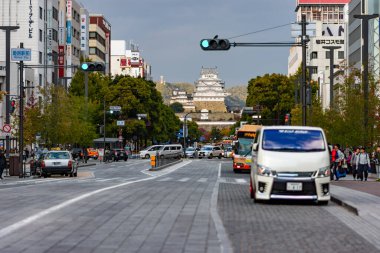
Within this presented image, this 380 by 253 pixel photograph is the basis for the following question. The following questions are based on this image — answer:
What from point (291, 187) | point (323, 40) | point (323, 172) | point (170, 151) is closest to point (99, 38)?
point (323, 40)

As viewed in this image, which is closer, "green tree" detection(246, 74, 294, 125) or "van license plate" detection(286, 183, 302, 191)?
"van license plate" detection(286, 183, 302, 191)

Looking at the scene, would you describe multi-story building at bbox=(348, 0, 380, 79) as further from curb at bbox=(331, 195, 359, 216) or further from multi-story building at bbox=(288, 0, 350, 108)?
curb at bbox=(331, 195, 359, 216)

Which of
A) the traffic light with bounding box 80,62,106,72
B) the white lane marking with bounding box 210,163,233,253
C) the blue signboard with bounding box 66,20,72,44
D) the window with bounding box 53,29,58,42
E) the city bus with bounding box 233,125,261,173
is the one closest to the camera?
the white lane marking with bounding box 210,163,233,253

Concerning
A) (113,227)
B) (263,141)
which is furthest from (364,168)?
(113,227)

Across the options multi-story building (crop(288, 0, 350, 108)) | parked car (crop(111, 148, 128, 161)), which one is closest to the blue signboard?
parked car (crop(111, 148, 128, 161))

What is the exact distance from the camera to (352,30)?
9294cm

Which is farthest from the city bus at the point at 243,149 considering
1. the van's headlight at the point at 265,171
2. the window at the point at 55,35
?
the window at the point at 55,35

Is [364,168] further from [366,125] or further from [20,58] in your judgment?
[20,58]

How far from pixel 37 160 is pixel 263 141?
26774 millimetres

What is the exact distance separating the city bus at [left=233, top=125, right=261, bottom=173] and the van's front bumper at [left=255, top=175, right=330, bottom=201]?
3237cm

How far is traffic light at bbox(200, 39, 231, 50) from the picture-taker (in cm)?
2975

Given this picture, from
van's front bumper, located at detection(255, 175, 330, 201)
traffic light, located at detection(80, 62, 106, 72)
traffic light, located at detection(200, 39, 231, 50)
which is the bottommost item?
van's front bumper, located at detection(255, 175, 330, 201)

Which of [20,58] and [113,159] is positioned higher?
[20,58]

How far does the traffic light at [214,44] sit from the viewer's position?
1171 inches
